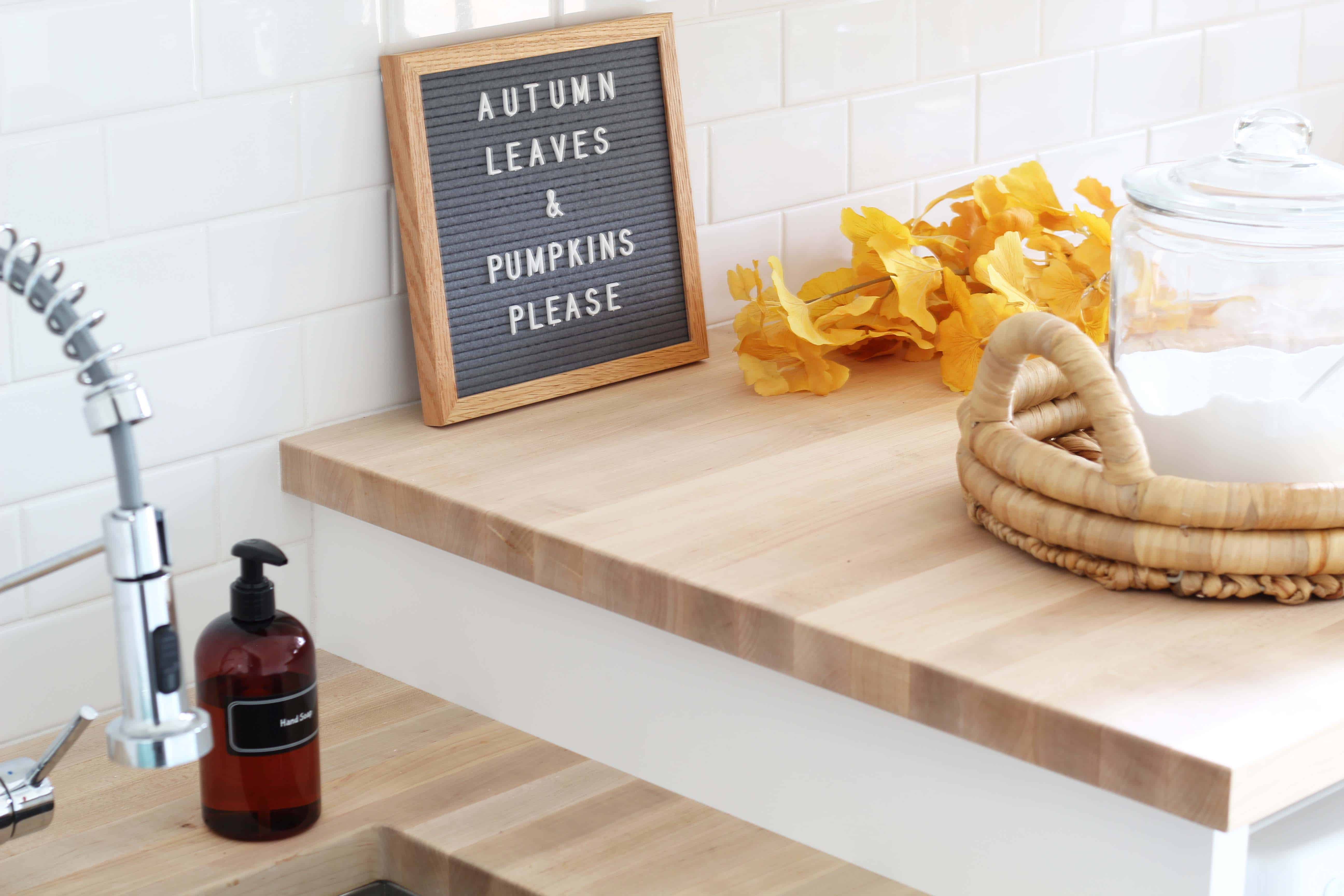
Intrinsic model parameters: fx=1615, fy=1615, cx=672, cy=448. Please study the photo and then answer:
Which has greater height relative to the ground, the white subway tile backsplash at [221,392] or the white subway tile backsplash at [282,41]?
the white subway tile backsplash at [282,41]

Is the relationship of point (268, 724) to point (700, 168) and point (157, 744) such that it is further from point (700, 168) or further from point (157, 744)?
point (700, 168)

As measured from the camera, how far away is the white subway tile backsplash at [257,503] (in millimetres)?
1335

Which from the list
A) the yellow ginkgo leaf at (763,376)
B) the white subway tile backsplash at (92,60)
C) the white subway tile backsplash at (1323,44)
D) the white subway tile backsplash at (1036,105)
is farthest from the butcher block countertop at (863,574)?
the white subway tile backsplash at (1323,44)

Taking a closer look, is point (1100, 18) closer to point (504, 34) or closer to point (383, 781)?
point (504, 34)

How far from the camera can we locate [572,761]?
123 cm

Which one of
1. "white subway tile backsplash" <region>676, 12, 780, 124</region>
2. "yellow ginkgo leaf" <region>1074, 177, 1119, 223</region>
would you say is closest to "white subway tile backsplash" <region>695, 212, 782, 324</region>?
"white subway tile backsplash" <region>676, 12, 780, 124</region>

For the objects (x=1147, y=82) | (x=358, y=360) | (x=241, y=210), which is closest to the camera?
(x=241, y=210)

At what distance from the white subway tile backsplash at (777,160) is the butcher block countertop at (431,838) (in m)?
0.62

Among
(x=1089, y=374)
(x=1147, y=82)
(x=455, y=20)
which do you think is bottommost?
(x=1089, y=374)

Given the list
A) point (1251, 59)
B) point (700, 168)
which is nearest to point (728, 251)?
point (700, 168)

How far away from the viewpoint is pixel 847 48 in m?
1.65

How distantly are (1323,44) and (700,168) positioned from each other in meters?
1.06

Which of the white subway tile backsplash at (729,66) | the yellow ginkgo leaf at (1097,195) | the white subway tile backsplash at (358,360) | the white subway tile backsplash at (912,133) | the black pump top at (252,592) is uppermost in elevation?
the white subway tile backsplash at (729,66)

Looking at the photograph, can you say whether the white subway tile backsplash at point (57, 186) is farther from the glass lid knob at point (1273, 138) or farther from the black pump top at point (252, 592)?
the glass lid knob at point (1273, 138)
